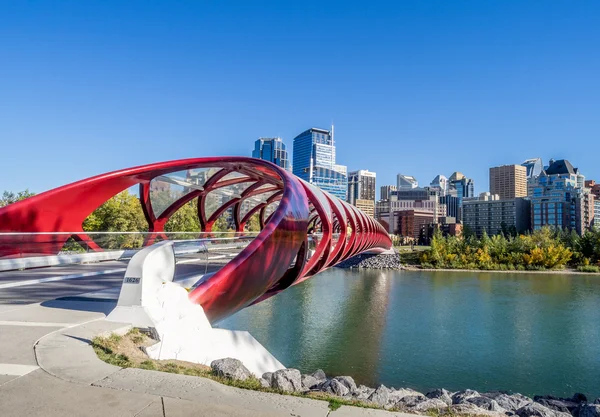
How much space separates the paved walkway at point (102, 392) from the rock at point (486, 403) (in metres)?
4.94

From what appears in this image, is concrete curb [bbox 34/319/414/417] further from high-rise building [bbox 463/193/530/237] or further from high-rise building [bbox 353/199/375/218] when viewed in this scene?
high-rise building [bbox 353/199/375/218]

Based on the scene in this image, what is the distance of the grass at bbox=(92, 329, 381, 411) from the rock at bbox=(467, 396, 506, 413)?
4007mm

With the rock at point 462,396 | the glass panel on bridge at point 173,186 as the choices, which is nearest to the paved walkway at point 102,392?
Result: the rock at point 462,396

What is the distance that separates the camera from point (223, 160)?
47.3 ft

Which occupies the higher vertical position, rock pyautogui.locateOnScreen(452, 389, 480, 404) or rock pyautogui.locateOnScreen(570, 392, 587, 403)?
rock pyautogui.locateOnScreen(452, 389, 480, 404)

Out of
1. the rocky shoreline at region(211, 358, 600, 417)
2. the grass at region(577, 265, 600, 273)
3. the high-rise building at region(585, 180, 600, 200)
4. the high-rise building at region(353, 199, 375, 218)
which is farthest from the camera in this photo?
the high-rise building at region(353, 199, 375, 218)

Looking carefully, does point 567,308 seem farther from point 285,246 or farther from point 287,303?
point 285,246

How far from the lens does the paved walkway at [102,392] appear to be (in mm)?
3412

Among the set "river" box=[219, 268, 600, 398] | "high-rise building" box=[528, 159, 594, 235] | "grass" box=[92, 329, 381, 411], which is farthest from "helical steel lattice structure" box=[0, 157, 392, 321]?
"high-rise building" box=[528, 159, 594, 235]

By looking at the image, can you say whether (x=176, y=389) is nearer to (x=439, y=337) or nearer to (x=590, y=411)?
(x=590, y=411)

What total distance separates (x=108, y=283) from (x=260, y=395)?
6330 millimetres

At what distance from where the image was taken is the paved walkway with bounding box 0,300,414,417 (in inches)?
134

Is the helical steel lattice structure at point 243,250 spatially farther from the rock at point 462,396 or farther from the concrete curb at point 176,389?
the rock at point 462,396

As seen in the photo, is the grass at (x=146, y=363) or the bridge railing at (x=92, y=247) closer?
the grass at (x=146, y=363)
